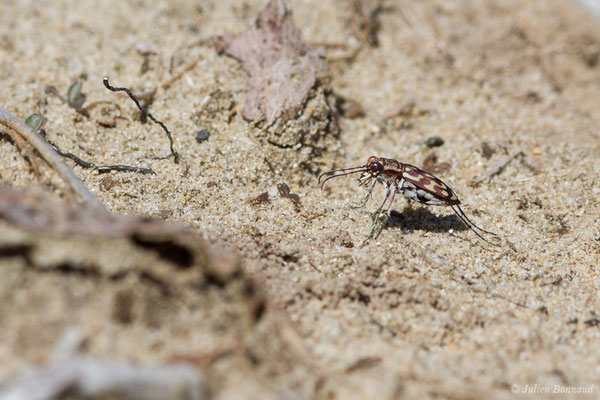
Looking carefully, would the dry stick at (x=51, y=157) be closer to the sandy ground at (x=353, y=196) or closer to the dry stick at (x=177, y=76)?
the sandy ground at (x=353, y=196)


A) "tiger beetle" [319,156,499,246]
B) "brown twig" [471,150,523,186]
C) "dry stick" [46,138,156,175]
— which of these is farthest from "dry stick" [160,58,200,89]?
"brown twig" [471,150,523,186]

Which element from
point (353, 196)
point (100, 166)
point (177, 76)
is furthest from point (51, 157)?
point (353, 196)

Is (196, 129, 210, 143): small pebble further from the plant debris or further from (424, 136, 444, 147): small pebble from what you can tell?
(424, 136, 444, 147): small pebble

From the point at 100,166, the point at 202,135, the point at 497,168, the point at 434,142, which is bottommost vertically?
the point at 100,166

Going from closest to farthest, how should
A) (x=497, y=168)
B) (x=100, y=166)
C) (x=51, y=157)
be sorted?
(x=51, y=157)
(x=100, y=166)
(x=497, y=168)

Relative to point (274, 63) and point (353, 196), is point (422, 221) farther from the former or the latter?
point (274, 63)
